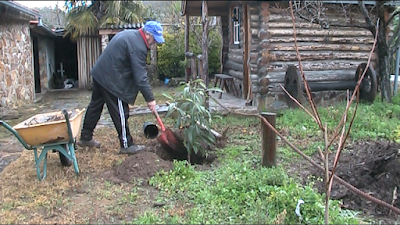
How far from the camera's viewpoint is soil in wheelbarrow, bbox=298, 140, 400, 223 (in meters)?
3.88

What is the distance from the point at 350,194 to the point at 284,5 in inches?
230

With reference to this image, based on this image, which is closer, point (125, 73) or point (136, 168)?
point (136, 168)

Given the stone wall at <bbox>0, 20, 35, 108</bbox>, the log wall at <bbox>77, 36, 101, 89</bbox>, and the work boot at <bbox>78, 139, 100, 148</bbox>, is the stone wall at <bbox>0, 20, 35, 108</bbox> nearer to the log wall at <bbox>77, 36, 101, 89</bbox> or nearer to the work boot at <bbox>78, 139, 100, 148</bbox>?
the log wall at <bbox>77, 36, 101, 89</bbox>

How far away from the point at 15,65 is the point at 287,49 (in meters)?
6.98

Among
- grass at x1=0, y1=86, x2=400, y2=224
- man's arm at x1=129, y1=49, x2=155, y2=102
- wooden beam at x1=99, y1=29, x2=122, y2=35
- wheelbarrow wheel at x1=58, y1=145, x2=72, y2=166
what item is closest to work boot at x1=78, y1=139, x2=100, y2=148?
grass at x1=0, y1=86, x2=400, y2=224

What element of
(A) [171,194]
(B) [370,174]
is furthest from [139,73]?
(B) [370,174]

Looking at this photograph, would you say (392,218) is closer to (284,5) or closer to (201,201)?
(201,201)

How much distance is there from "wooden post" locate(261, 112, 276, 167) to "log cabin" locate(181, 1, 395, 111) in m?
4.23

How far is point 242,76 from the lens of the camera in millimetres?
10258

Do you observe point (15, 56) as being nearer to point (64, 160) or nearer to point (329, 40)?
point (64, 160)

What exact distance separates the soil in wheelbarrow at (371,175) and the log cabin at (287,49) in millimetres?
3659

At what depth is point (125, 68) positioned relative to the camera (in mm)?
5297

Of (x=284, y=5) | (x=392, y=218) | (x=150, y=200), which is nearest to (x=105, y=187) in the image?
(x=150, y=200)

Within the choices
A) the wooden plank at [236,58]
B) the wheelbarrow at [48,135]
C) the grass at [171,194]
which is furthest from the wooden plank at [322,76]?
the wheelbarrow at [48,135]
